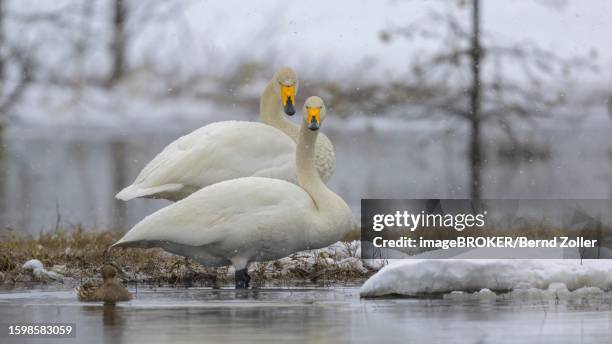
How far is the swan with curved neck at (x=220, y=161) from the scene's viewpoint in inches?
580

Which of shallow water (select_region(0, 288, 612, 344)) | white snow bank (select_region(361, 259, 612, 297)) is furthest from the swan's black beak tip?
white snow bank (select_region(361, 259, 612, 297))

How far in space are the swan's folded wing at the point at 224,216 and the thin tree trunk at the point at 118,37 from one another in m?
11.8

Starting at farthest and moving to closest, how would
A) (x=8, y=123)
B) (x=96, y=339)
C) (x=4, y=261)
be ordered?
(x=8, y=123) < (x=4, y=261) < (x=96, y=339)

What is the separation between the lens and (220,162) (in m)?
14.9

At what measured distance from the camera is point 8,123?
21.9 meters

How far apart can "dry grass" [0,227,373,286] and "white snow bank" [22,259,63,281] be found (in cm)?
4

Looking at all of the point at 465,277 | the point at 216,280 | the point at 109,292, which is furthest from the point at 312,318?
Answer: the point at 216,280

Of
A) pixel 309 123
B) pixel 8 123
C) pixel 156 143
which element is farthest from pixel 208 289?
pixel 156 143

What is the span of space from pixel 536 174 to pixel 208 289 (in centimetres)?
1076

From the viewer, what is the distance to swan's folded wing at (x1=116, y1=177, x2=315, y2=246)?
40.0 feet

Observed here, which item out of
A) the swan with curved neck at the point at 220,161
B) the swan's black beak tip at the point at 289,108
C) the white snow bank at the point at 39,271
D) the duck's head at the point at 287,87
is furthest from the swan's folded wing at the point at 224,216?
the duck's head at the point at 287,87

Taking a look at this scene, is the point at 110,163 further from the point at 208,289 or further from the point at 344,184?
the point at 208,289

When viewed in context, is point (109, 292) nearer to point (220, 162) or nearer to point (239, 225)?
point (239, 225)

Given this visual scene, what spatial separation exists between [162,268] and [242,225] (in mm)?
1745
